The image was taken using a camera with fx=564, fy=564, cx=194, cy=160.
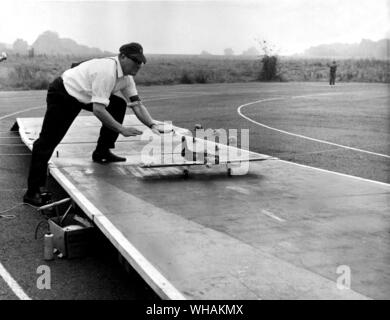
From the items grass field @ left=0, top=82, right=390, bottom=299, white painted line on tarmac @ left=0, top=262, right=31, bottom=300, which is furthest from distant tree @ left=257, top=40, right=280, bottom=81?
white painted line on tarmac @ left=0, top=262, right=31, bottom=300

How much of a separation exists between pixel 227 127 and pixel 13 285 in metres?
10.0

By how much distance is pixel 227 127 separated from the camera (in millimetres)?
13906

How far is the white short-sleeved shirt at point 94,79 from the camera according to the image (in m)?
5.64

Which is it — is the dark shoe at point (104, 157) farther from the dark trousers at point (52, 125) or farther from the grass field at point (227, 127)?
the grass field at point (227, 127)

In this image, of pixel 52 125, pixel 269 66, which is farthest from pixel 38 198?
pixel 269 66

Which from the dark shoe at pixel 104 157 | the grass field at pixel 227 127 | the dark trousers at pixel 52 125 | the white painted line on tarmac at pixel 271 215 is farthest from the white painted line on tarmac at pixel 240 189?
the dark shoe at pixel 104 157

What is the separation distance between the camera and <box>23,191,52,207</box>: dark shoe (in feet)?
20.0

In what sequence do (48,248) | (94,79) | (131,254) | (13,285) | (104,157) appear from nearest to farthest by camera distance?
(131,254) → (13,285) → (48,248) → (94,79) → (104,157)

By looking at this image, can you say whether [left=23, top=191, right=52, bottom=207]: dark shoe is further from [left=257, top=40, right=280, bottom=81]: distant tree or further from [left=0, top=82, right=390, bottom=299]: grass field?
[left=257, top=40, right=280, bottom=81]: distant tree

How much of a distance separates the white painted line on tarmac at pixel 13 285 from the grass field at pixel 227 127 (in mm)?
56

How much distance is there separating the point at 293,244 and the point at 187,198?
60.5 inches

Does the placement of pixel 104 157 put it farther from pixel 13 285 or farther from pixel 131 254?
pixel 131 254

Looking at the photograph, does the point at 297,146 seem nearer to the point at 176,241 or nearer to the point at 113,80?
the point at 113,80

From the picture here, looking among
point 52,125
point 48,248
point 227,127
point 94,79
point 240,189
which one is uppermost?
point 94,79
